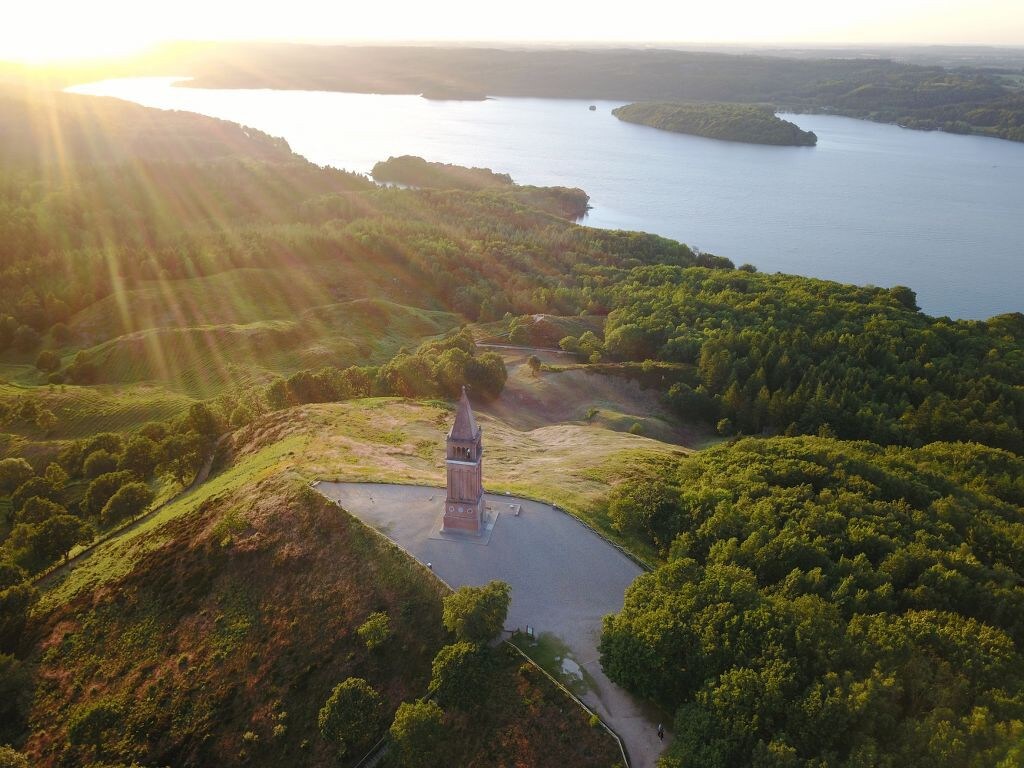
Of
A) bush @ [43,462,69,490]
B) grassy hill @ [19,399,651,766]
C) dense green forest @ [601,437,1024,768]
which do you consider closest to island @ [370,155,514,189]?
bush @ [43,462,69,490]

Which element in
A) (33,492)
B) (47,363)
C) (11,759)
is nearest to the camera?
(11,759)

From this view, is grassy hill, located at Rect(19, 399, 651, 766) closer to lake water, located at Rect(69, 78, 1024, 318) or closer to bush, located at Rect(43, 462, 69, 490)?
bush, located at Rect(43, 462, 69, 490)

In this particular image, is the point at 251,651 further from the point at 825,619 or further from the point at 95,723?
the point at 825,619

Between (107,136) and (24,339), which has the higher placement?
(107,136)

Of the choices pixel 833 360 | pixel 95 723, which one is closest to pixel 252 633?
pixel 95 723

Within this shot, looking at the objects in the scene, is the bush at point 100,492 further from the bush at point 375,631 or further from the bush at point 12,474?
the bush at point 375,631

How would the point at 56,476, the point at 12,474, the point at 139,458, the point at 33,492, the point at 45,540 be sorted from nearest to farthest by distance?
the point at 45,540, the point at 33,492, the point at 56,476, the point at 139,458, the point at 12,474
